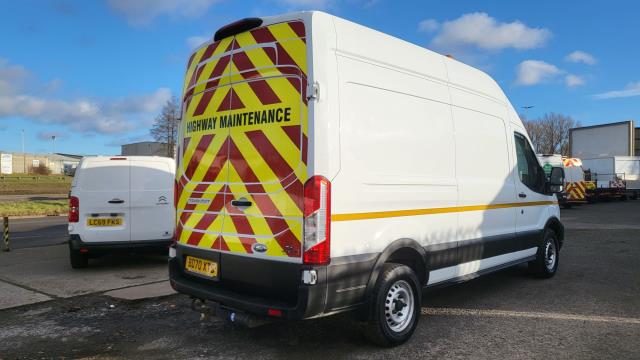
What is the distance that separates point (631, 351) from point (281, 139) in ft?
11.7

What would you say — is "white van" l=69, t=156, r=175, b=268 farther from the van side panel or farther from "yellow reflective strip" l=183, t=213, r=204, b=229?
the van side panel

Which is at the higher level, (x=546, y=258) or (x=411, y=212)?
(x=411, y=212)

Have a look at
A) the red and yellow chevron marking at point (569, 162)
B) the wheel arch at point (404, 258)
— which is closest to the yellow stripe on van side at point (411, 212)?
the wheel arch at point (404, 258)

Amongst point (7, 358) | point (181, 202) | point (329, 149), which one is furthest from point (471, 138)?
point (7, 358)

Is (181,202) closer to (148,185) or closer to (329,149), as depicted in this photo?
(329,149)

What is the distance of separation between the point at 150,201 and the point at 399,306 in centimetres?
523

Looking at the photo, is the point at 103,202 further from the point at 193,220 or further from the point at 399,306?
the point at 399,306

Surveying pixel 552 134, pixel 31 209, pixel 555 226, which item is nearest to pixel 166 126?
pixel 31 209

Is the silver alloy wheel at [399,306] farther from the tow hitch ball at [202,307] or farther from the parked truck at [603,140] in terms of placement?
the parked truck at [603,140]

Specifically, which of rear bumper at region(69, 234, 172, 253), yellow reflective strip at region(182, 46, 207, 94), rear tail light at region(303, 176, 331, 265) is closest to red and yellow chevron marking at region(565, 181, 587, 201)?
rear bumper at region(69, 234, 172, 253)

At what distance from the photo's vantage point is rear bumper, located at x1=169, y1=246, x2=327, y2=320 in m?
3.77

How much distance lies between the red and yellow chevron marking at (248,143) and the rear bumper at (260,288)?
0.37 ft

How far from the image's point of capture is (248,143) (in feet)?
14.0

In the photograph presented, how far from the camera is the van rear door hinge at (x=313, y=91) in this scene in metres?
3.84
